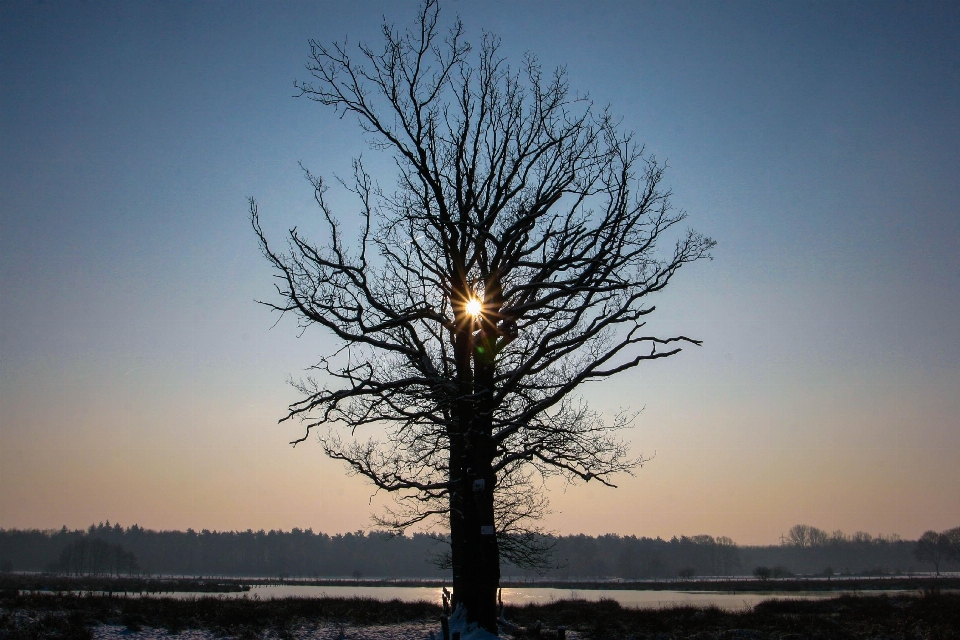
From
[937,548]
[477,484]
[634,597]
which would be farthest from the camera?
[937,548]

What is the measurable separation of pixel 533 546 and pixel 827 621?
36.2 ft

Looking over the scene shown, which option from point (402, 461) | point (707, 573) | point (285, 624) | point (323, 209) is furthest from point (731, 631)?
point (707, 573)

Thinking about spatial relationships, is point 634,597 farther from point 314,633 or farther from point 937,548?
point 937,548

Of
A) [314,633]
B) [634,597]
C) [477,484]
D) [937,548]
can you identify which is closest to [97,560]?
[634,597]

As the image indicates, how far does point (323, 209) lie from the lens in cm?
1525

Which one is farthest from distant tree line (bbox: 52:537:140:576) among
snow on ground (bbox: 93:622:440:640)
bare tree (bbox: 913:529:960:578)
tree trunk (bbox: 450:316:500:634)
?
bare tree (bbox: 913:529:960:578)

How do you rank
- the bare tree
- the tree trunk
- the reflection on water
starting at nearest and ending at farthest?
the tree trunk → the reflection on water → the bare tree

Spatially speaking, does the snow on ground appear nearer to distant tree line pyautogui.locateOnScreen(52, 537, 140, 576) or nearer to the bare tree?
the bare tree

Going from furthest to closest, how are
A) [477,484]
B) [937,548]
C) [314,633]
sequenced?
1. [937,548]
2. [314,633]
3. [477,484]

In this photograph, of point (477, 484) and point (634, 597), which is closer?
point (477, 484)

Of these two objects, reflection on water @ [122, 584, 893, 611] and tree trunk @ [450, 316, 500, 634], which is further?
reflection on water @ [122, 584, 893, 611]

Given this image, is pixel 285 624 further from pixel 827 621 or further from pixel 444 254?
pixel 827 621

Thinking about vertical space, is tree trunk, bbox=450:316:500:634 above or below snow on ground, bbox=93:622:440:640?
above

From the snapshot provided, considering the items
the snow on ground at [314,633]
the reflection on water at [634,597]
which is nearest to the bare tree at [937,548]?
the reflection on water at [634,597]
